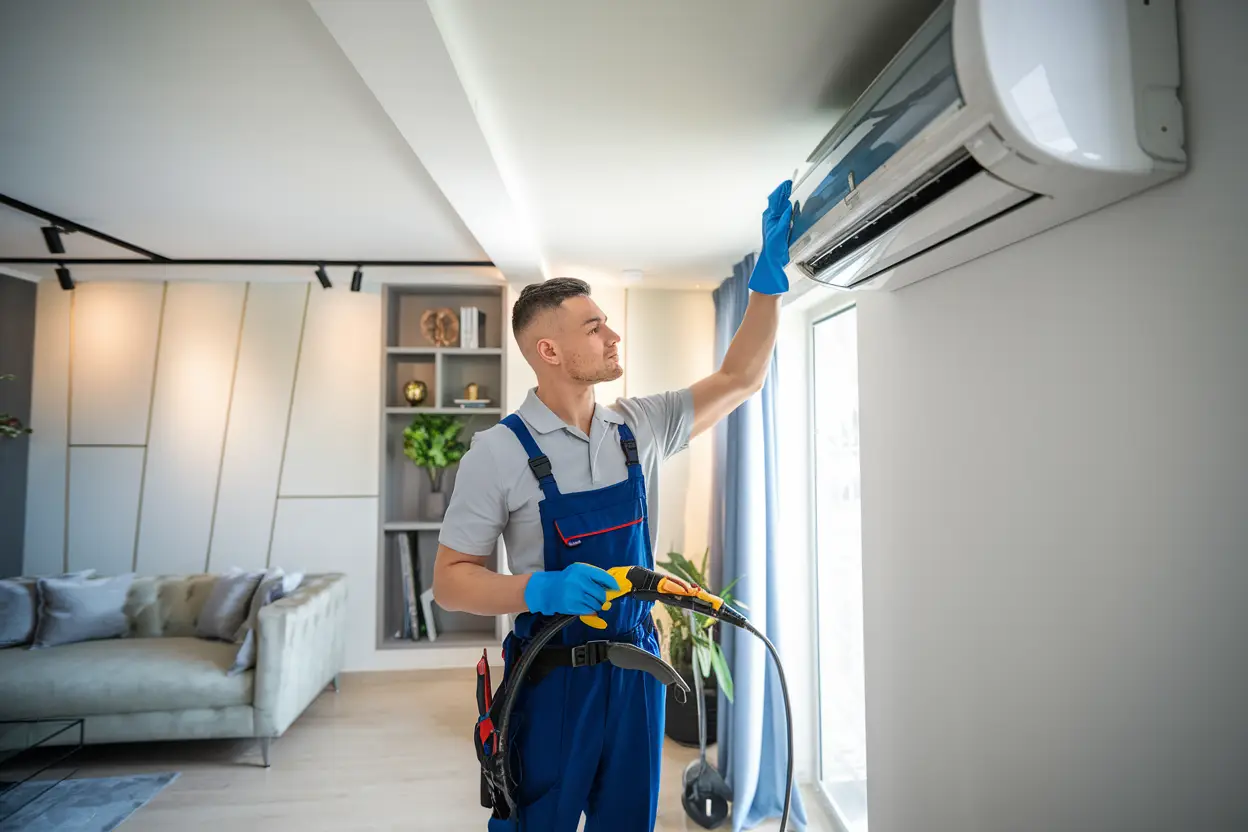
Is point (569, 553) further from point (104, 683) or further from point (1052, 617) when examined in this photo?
point (104, 683)

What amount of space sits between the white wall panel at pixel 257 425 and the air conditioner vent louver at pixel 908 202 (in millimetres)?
3894

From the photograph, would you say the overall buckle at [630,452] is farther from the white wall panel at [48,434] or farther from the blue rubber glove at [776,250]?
the white wall panel at [48,434]

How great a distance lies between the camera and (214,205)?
3.08 meters

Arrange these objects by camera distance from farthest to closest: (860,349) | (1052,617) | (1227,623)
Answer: (860,349) < (1052,617) < (1227,623)

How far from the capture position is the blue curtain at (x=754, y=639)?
2844 millimetres

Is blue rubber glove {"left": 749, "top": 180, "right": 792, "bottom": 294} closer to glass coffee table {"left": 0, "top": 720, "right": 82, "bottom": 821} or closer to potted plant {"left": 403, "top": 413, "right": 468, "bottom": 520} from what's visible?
potted plant {"left": 403, "top": 413, "right": 468, "bottom": 520}

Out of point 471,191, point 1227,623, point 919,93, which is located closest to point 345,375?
point 471,191

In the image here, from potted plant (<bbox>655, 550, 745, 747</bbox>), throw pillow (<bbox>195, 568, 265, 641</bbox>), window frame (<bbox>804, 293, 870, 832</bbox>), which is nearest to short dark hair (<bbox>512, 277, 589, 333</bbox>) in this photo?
window frame (<bbox>804, 293, 870, 832</bbox>)

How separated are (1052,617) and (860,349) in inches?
39.0

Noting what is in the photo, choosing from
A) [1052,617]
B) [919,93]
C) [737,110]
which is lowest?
[1052,617]

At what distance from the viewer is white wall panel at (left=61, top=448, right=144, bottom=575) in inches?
167

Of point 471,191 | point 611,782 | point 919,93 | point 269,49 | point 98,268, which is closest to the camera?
point 919,93

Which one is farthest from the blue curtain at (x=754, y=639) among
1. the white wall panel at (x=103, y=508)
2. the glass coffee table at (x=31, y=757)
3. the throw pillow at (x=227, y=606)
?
the white wall panel at (x=103, y=508)

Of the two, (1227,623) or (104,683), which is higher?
(1227,623)
